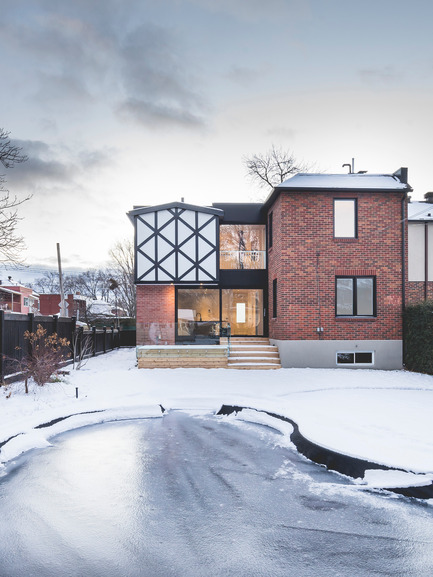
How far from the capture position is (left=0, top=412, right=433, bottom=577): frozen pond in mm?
3217

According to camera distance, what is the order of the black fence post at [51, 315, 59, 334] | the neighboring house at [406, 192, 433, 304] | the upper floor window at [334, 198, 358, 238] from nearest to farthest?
1. the black fence post at [51, 315, 59, 334]
2. the upper floor window at [334, 198, 358, 238]
3. the neighboring house at [406, 192, 433, 304]

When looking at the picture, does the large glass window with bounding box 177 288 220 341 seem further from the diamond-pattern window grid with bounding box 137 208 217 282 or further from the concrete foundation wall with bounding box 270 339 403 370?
the concrete foundation wall with bounding box 270 339 403 370

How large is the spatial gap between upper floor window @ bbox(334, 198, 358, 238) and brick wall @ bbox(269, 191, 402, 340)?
215 mm

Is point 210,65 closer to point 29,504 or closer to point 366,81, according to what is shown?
point 366,81

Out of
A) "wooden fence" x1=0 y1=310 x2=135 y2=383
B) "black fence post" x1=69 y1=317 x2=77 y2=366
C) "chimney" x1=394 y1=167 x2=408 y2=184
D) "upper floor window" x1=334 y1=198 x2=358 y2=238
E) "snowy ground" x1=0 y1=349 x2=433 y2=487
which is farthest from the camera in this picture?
"chimney" x1=394 y1=167 x2=408 y2=184

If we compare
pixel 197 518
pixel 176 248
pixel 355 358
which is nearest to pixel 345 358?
pixel 355 358

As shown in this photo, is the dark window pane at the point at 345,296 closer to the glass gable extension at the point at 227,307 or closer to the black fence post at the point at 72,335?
the glass gable extension at the point at 227,307

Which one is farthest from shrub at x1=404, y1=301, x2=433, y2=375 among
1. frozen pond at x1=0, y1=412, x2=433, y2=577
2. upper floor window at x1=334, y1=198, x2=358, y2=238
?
frozen pond at x1=0, y1=412, x2=433, y2=577

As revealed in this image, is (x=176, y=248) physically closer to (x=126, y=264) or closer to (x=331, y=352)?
(x=331, y=352)

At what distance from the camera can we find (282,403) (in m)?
9.67

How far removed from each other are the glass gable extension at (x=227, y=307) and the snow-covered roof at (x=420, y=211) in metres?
7.27

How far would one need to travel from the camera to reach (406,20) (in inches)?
441

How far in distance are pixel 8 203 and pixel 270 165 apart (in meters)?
24.4

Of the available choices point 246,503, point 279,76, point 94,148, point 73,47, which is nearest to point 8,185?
point 73,47
